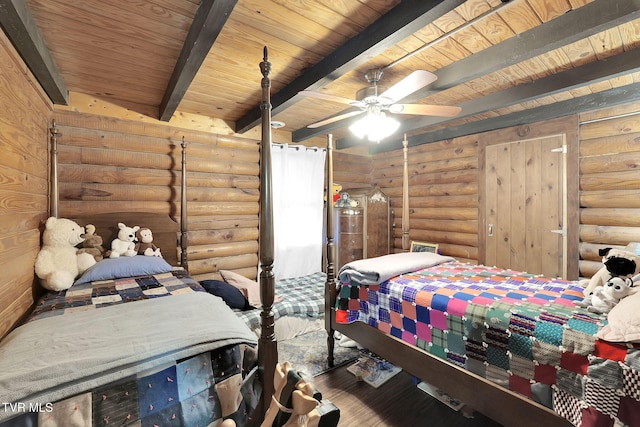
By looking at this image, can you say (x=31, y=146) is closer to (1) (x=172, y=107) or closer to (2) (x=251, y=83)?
(1) (x=172, y=107)

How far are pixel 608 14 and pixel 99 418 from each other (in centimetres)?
294

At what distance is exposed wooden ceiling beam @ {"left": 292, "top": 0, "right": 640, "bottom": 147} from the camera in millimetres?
1537

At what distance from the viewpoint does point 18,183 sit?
6.24 feet

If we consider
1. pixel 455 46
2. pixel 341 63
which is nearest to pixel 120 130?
pixel 341 63

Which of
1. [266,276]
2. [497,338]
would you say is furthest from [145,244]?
[497,338]

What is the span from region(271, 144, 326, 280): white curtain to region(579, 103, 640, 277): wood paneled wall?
10.6 feet

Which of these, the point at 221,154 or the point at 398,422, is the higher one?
the point at 221,154

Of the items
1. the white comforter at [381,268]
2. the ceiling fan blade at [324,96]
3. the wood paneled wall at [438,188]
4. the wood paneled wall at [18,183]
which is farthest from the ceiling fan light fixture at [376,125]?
the wood paneled wall at [18,183]

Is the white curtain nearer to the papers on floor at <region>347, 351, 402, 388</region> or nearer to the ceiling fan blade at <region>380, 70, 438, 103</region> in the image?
the papers on floor at <region>347, 351, 402, 388</region>

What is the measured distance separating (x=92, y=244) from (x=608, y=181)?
5133 millimetres

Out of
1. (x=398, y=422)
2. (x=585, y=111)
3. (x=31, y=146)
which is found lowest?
(x=398, y=422)

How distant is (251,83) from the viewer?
2.71m

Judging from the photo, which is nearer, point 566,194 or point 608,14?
point 608,14

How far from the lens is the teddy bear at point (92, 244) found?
8.61 ft
